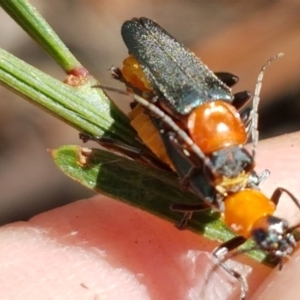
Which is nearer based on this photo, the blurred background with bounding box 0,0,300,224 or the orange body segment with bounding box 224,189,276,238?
the orange body segment with bounding box 224,189,276,238

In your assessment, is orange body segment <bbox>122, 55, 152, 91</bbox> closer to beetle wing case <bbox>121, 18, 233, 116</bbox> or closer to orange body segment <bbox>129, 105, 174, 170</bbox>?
beetle wing case <bbox>121, 18, 233, 116</bbox>

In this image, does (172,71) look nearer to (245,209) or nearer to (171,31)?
(245,209)

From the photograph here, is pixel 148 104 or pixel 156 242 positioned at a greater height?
pixel 148 104

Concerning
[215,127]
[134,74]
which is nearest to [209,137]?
[215,127]

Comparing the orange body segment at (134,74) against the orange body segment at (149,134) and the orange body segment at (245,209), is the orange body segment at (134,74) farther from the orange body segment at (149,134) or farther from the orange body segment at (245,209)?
the orange body segment at (245,209)

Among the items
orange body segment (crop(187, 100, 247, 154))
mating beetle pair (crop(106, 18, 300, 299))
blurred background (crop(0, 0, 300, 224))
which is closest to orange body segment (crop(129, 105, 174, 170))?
mating beetle pair (crop(106, 18, 300, 299))

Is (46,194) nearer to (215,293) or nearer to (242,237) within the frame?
(215,293)

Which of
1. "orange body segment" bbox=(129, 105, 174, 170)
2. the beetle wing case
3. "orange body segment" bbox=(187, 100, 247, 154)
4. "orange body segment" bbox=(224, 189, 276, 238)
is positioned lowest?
"orange body segment" bbox=(224, 189, 276, 238)

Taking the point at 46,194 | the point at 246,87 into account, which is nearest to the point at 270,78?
the point at 246,87
